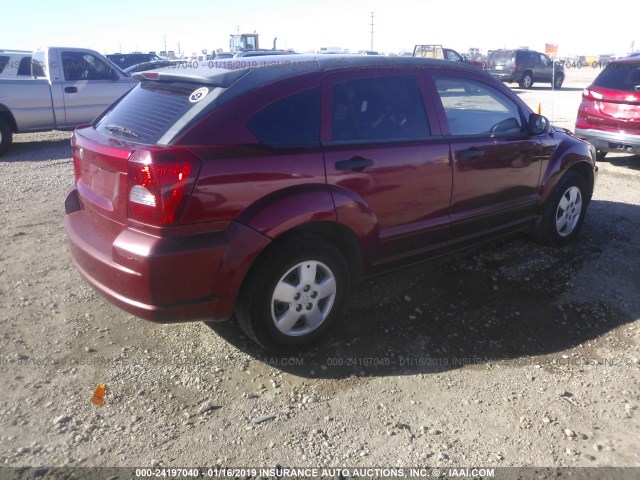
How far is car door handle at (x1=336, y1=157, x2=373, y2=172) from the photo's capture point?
338 cm

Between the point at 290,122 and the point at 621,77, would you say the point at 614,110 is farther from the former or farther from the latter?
the point at 290,122

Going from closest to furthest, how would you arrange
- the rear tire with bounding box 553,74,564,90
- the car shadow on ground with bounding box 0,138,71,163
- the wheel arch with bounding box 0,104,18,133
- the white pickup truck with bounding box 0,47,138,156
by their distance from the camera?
the car shadow on ground with bounding box 0,138,71,163
the wheel arch with bounding box 0,104,18,133
the white pickup truck with bounding box 0,47,138,156
the rear tire with bounding box 553,74,564,90

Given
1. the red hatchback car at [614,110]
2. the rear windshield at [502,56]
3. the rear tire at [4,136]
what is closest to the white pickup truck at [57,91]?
the rear tire at [4,136]

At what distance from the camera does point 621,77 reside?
8281mm

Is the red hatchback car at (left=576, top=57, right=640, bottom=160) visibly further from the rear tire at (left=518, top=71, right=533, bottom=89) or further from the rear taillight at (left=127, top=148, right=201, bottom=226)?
the rear tire at (left=518, top=71, right=533, bottom=89)

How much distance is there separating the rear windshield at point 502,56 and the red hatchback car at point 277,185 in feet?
82.0

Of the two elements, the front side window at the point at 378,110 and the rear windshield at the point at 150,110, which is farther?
the front side window at the point at 378,110

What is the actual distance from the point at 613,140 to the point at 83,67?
9737mm

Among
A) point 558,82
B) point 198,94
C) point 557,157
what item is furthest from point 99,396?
point 558,82

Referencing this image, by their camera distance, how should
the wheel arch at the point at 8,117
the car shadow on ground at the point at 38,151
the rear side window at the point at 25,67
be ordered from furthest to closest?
the rear side window at the point at 25,67 → the wheel arch at the point at 8,117 → the car shadow on ground at the point at 38,151

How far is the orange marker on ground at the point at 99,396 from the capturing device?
304 cm

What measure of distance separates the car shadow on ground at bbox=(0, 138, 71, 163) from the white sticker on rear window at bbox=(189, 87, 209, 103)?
7.57 m

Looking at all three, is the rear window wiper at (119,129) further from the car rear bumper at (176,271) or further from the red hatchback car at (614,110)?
the red hatchback car at (614,110)

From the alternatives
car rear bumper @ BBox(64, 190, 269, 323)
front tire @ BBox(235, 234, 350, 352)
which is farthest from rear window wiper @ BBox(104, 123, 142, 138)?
front tire @ BBox(235, 234, 350, 352)
